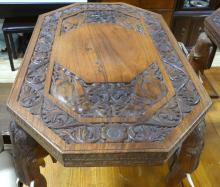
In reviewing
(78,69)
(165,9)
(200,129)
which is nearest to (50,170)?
(78,69)

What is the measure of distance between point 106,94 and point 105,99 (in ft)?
0.08

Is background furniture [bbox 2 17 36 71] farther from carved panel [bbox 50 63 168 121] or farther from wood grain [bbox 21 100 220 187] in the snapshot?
carved panel [bbox 50 63 168 121]

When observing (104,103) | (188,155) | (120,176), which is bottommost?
(120,176)

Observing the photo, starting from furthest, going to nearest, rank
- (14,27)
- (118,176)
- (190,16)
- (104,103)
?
(190,16) < (14,27) < (118,176) < (104,103)

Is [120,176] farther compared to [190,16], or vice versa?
[190,16]

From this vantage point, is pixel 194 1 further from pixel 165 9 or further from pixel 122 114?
pixel 122 114

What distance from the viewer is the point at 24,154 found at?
0.94 meters

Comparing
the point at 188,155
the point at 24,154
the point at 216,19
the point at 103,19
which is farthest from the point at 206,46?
the point at 24,154

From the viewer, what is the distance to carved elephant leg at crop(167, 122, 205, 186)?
38.1 inches

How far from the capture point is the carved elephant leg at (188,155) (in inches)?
38.1

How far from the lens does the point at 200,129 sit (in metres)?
0.96

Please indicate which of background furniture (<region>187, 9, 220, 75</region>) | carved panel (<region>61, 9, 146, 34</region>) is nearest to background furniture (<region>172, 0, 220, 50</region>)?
background furniture (<region>187, 9, 220, 75</region>)

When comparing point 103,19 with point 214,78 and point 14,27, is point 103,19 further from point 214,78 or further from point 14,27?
point 214,78

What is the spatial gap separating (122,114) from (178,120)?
169 mm
